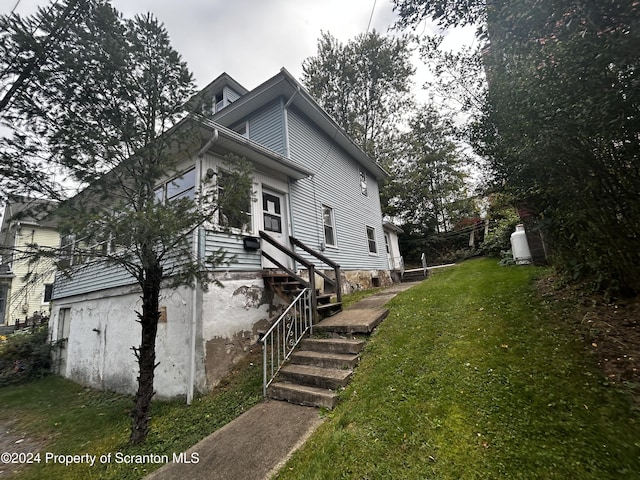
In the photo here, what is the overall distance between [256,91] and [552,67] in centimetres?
734

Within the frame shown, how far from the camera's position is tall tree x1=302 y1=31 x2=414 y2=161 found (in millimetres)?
15883

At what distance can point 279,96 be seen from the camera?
8508mm

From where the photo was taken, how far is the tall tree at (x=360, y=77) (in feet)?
52.1

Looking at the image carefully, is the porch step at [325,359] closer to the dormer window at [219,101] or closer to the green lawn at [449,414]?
the green lawn at [449,414]

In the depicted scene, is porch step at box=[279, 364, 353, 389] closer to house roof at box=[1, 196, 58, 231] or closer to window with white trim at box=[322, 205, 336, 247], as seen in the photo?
house roof at box=[1, 196, 58, 231]

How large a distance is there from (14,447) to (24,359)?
20.8 ft

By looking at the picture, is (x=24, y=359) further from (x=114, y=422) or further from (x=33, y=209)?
(x=33, y=209)

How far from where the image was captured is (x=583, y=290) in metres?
A: 4.02

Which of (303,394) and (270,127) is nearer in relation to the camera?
(303,394)

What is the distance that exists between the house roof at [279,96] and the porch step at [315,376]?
7457 millimetres

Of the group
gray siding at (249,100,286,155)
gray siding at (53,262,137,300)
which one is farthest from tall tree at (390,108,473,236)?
gray siding at (53,262,137,300)

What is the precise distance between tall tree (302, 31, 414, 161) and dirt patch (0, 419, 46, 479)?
1645cm

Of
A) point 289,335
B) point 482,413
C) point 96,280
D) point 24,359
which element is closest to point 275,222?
point 289,335

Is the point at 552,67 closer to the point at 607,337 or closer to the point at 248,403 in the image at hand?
the point at 607,337
